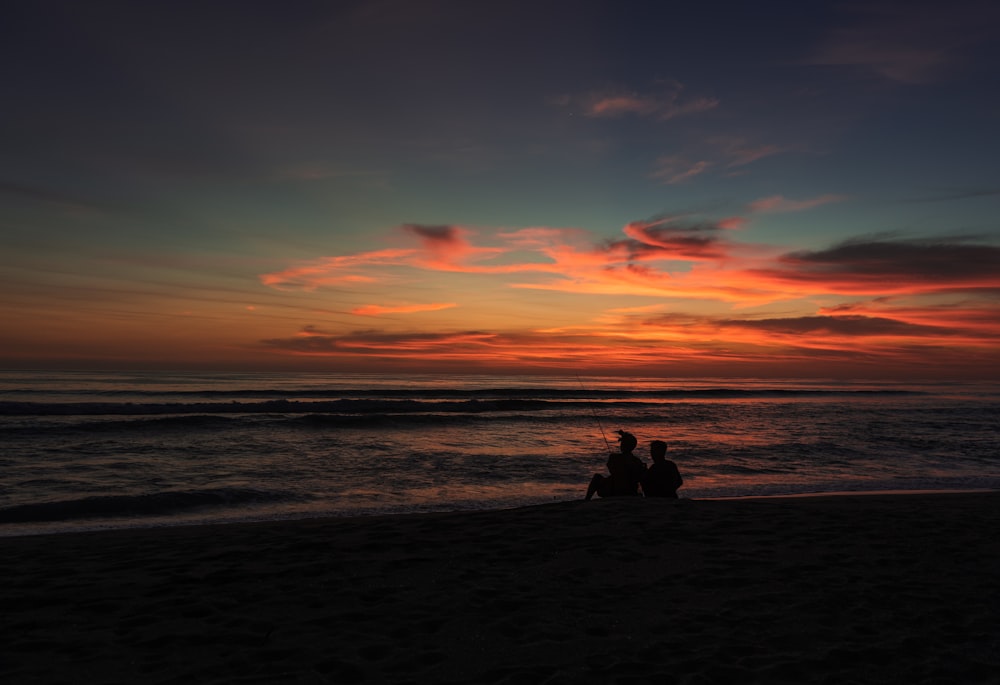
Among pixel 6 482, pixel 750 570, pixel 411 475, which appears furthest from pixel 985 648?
pixel 6 482

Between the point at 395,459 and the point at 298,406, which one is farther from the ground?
the point at 298,406

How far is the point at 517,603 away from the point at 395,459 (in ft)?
40.0

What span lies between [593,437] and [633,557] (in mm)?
17439

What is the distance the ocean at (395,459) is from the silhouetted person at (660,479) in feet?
8.39

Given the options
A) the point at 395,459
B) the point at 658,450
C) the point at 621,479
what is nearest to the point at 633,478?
the point at 621,479

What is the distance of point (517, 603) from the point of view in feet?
16.7

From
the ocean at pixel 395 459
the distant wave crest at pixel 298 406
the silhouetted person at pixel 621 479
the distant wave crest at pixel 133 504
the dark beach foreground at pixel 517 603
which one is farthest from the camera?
the distant wave crest at pixel 298 406

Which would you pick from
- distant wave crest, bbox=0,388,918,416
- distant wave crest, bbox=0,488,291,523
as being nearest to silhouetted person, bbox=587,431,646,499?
distant wave crest, bbox=0,488,291,523

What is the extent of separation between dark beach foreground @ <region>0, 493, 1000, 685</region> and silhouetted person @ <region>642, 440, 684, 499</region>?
1762mm

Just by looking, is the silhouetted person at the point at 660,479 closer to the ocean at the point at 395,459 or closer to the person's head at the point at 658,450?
the person's head at the point at 658,450

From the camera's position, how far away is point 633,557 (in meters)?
6.37

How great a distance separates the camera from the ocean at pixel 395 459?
1138 cm

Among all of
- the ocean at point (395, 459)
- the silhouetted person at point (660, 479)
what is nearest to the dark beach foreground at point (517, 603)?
the silhouetted person at point (660, 479)

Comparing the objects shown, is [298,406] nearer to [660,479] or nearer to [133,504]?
[133,504]
